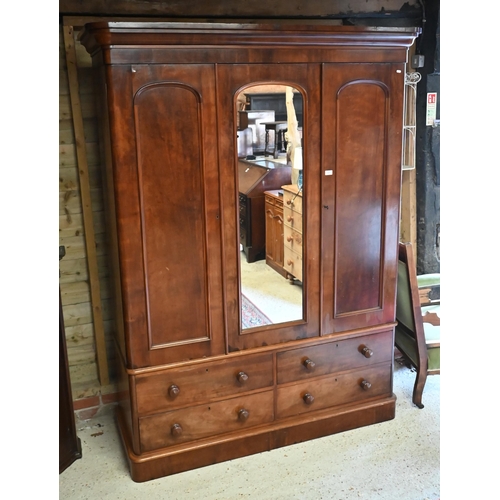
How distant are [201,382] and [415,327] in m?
1.12

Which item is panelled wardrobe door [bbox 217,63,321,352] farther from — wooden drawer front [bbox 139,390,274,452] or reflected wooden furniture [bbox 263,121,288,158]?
wooden drawer front [bbox 139,390,274,452]

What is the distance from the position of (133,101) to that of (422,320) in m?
1.77

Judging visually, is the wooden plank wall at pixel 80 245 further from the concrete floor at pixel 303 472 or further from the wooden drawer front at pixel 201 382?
the wooden drawer front at pixel 201 382

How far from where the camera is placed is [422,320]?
2.75 m

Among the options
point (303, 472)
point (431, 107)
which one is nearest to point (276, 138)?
point (431, 107)

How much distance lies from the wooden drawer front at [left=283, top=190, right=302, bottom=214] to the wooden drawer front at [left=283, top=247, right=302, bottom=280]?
Answer: 7.1 inches

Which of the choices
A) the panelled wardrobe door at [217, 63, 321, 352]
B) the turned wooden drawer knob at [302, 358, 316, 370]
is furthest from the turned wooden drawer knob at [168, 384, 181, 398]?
the turned wooden drawer knob at [302, 358, 316, 370]

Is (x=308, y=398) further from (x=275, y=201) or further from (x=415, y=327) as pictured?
(x=275, y=201)

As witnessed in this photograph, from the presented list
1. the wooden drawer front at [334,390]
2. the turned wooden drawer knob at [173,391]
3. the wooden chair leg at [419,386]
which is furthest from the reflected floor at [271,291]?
the wooden chair leg at [419,386]

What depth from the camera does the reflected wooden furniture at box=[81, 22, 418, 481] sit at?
204 centimetres

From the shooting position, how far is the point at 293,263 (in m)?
2.39

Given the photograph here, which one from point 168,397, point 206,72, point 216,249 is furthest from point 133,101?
point 168,397

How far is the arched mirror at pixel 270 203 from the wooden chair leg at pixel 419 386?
2.54 ft

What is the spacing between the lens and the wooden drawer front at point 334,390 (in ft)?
8.33
